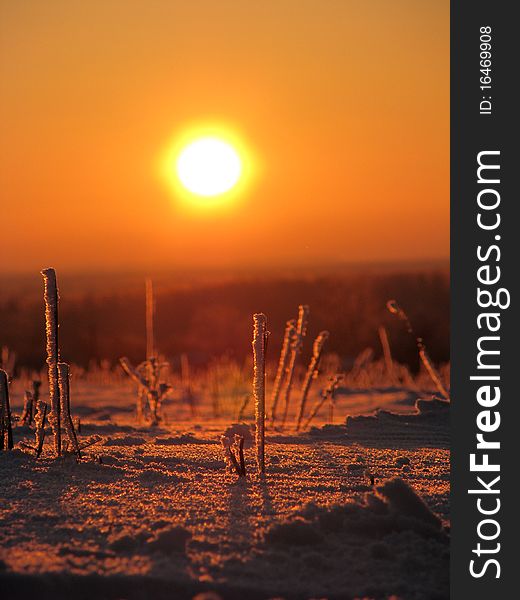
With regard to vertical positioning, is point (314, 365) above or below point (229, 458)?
above

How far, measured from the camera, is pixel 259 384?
2984 mm

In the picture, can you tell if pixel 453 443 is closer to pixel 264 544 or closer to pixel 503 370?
pixel 503 370

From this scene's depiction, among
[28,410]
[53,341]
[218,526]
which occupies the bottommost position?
[218,526]

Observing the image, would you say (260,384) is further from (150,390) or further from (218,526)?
(150,390)

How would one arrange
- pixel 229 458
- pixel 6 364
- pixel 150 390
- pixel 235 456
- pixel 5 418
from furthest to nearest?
pixel 6 364
pixel 150 390
pixel 5 418
pixel 235 456
pixel 229 458

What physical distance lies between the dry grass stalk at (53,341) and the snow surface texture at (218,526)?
0.13 metres

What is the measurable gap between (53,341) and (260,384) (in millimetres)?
756

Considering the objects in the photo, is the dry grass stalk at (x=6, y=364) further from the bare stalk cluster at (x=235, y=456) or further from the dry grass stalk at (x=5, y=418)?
the bare stalk cluster at (x=235, y=456)

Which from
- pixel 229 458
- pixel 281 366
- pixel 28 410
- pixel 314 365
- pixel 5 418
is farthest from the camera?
pixel 281 366

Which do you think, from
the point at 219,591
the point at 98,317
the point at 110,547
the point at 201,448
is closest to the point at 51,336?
the point at 201,448

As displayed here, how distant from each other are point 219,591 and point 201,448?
148 centimetres

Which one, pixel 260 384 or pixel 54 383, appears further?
pixel 54 383

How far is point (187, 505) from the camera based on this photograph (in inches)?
97.4

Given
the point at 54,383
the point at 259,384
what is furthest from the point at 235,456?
the point at 54,383
